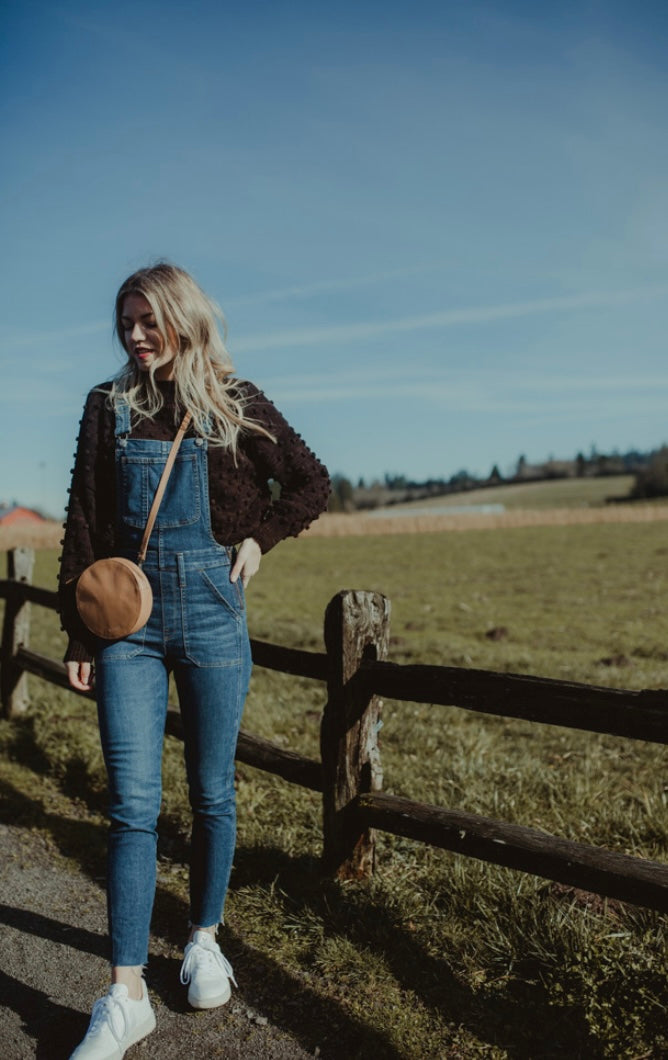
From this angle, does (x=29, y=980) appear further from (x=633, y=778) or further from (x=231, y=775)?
(x=633, y=778)

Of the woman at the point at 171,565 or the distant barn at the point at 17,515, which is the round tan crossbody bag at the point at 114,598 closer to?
the woman at the point at 171,565

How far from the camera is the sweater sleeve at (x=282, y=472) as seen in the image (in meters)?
2.91

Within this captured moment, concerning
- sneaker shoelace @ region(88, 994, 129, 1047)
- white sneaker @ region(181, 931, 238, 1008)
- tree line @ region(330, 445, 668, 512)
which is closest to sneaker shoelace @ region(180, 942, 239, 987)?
white sneaker @ region(181, 931, 238, 1008)

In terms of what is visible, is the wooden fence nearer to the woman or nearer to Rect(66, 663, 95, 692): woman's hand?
the woman

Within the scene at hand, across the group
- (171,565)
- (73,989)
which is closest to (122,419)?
(171,565)

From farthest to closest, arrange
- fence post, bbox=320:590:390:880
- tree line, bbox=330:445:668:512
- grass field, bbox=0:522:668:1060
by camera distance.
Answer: tree line, bbox=330:445:668:512 → fence post, bbox=320:590:390:880 → grass field, bbox=0:522:668:1060

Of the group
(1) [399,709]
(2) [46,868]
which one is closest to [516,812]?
(2) [46,868]

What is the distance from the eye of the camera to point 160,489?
8.95ft

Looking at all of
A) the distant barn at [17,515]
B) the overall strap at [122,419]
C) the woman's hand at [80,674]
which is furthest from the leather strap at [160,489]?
the distant barn at [17,515]

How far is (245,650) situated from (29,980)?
141 cm

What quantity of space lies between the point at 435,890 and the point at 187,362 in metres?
2.41

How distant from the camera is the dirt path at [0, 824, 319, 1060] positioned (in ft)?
8.52

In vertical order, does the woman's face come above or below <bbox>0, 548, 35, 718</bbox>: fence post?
above

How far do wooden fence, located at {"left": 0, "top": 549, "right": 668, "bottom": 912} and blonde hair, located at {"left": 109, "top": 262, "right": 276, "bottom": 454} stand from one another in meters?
1.03
